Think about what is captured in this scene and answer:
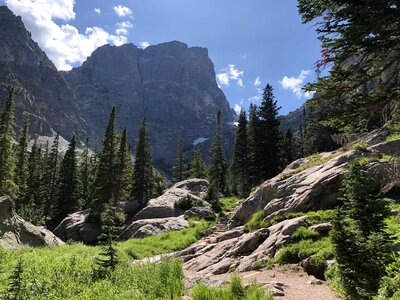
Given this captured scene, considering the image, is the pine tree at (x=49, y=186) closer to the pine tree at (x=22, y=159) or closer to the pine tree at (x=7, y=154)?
the pine tree at (x=22, y=159)

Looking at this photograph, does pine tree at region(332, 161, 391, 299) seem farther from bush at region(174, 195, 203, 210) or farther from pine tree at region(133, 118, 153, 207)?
pine tree at region(133, 118, 153, 207)

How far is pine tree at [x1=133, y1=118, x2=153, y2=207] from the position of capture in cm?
5425

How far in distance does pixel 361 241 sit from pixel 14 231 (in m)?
21.9

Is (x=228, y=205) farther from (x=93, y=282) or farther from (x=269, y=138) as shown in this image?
(x=93, y=282)

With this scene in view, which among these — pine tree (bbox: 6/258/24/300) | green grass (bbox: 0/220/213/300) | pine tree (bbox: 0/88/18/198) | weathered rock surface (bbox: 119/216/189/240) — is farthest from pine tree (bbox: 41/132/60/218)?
pine tree (bbox: 6/258/24/300)

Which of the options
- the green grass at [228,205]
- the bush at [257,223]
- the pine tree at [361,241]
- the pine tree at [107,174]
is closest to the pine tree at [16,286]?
the pine tree at [361,241]

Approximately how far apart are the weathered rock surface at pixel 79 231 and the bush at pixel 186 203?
10015 mm

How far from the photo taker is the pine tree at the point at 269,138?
4803 centimetres

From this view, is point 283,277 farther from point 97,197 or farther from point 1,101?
point 1,101

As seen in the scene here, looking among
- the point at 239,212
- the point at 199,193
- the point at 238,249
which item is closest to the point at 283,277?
the point at 238,249

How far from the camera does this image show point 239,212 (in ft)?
92.2

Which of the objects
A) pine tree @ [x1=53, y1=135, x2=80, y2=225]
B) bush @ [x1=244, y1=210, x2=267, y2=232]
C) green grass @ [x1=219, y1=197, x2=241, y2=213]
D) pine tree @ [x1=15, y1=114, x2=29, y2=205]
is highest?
pine tree @ [x1=15, y1=114, x2=29, y2=205]

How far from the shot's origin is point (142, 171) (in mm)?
55438

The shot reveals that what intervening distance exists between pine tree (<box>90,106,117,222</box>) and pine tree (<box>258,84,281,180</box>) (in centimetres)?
2054
